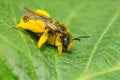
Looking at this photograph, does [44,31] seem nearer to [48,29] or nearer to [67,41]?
[48,29]

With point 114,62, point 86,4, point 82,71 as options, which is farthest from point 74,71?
point 86,4

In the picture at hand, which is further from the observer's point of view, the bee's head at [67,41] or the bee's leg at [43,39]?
the bee's head at [67,41]

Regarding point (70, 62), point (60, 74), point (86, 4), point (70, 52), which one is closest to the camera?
point (60, 74)

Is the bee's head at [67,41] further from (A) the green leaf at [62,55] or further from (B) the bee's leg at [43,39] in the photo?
(B) the bee's leg at [43,39]

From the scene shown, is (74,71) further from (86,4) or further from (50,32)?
(86,4)

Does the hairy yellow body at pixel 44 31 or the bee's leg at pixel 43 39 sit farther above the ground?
the hairy yellow body at pixel 44 31

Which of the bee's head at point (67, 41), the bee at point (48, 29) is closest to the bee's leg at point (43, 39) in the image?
the bee at point (48, 29)

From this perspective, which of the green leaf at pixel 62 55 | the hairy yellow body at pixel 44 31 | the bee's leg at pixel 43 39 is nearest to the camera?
the green leaf at pixel 62 55

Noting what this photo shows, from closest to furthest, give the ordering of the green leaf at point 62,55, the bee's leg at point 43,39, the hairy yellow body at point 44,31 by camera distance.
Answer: the green leaf at point 62,55
the bee's leg at point 43,39
the hairy yellow body at point 44,31
